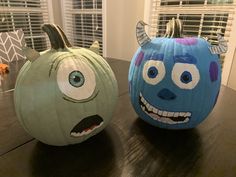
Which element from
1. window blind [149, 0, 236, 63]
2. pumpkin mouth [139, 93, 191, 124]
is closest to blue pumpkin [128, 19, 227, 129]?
pumpkin mouth [139, 93, 191, 124]

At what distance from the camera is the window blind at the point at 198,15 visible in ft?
5.54

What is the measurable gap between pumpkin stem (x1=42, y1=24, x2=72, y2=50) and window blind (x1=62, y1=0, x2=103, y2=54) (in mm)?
2122

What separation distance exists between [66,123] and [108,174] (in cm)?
15

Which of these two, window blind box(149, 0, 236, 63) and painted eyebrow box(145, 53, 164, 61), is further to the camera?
window blind box(149, 0, 236, 63)

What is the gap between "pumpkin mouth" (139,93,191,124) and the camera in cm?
54

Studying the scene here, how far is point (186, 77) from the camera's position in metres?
0.51

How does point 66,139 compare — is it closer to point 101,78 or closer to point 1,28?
point 101,78

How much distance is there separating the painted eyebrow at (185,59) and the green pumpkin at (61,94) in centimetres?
19

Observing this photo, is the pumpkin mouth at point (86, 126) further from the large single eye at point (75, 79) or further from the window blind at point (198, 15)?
the window blind at point (198, 15)

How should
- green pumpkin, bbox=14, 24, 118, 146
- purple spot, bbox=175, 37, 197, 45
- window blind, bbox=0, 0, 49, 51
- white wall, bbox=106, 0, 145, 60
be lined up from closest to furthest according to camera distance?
green pumpkin, bbox=14, 24, 118, 146, purple spot, bbox=175, 37, 197, 45, white wall, bbox=106, 0, 145, 60, window blind, bbox=0, 0, 49, 51

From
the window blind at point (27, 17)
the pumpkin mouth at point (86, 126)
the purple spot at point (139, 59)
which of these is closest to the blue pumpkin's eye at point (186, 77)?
the purple spot at point (139, 59)

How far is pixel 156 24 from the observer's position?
6.95 feet

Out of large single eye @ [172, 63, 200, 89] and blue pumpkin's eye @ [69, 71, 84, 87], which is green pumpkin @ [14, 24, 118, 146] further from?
large single eye @ [172, 63, 200, 89]

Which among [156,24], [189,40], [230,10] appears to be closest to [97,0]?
[156,24]
